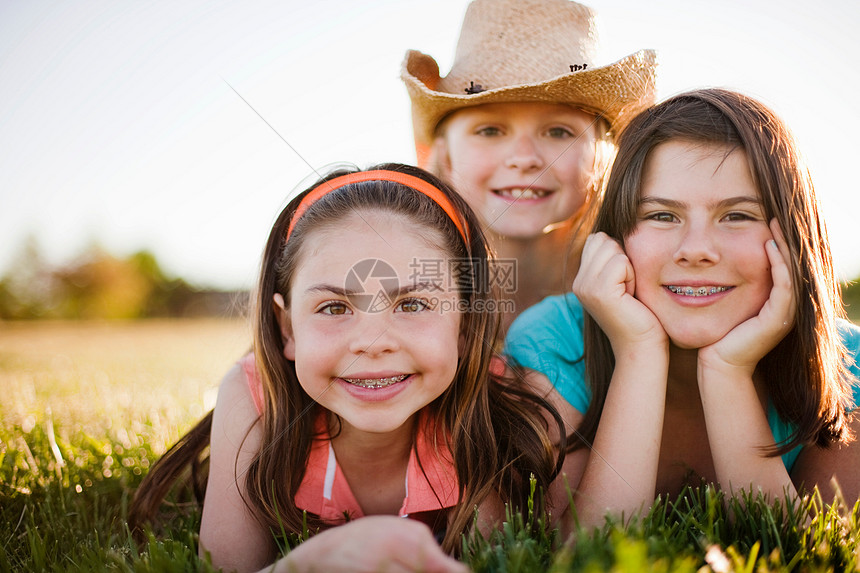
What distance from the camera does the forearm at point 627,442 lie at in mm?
2260

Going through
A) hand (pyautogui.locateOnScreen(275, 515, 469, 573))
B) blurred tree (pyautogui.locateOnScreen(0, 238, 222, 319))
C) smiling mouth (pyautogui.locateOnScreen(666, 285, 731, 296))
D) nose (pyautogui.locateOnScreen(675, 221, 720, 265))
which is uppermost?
nose (pyautogui.locateOnScreen(675, 221, 720, 265))

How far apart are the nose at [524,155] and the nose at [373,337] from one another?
1666 mm

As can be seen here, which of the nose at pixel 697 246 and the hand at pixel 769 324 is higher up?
the nose at pixel 697 246

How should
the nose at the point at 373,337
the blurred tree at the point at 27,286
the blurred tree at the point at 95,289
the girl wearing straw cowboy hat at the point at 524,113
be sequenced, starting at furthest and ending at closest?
the blurred tree at the point at 95,289 < the blurred tree at the point at 27,286 < the girl wearing straw cowboy hat at the point at 524,113 < the nose at the point at 373,337

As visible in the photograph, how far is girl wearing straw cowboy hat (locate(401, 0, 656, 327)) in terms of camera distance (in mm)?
3555

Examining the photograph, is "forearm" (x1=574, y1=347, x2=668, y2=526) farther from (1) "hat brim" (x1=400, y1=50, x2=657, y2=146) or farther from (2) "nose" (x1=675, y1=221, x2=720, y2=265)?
(1) "hat brim" (x1=400, y1=50, x2=657, y2=146)

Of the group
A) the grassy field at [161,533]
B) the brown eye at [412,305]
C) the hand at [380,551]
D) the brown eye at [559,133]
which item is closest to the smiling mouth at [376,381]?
the brown eye at [412,305]

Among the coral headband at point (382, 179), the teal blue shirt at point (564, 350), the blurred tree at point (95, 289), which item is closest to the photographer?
the coral headband at point (382, 179)

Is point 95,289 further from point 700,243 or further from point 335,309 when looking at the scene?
point 700,243

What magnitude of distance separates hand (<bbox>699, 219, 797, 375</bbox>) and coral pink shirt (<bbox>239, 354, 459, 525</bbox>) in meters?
1.10

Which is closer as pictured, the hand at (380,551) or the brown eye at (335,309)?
the hand at (380,551)

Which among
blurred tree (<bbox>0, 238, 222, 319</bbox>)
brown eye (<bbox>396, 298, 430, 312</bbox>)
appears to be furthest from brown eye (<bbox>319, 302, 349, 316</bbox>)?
blurred tree (<bbox>0, 238, 222, 319</bbox>)

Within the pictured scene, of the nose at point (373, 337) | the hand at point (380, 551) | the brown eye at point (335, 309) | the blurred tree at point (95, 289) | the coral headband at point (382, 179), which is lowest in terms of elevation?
the blurred tree at point (95, 289)

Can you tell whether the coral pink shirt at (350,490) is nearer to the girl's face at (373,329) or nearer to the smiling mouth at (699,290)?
the girl's face at (373,329)
